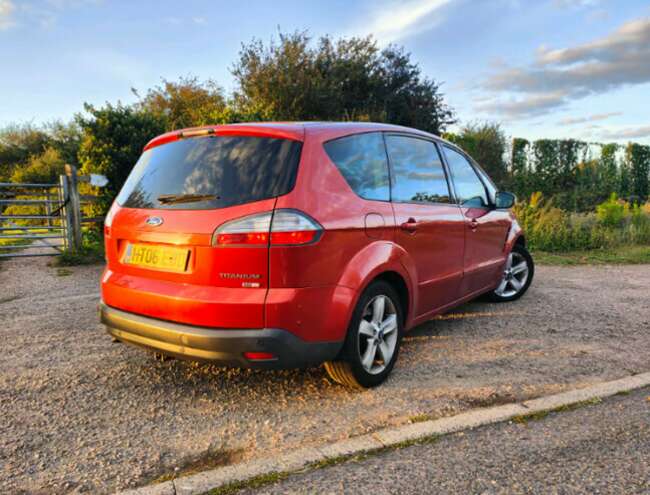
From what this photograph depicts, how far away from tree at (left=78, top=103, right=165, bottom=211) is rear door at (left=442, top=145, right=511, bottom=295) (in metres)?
7.51

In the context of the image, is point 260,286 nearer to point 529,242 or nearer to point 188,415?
point 188,415

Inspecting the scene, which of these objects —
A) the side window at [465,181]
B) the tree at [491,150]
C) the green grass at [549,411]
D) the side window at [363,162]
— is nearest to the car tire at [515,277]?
the side window at [465,181]

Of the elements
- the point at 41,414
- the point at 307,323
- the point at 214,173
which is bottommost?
the point at 41,414

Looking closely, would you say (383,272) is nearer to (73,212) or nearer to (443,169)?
(443,169)

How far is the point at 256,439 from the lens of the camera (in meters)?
2.71

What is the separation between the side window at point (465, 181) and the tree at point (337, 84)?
1266cm

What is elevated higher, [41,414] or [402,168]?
[402,168]

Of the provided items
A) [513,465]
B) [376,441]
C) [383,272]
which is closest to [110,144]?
[383,272]

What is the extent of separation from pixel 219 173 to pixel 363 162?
99cm

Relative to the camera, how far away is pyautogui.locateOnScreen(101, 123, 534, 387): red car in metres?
2.78

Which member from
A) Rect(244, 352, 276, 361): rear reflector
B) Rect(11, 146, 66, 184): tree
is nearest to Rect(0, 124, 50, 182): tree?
Rect(11, 146, 66, 184): tree

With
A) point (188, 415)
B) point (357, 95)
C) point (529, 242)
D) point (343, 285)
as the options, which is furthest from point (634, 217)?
point (357, 95)

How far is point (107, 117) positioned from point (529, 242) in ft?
29.5

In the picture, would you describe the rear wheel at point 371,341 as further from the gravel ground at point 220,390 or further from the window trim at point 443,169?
the window trim at point 443,169
